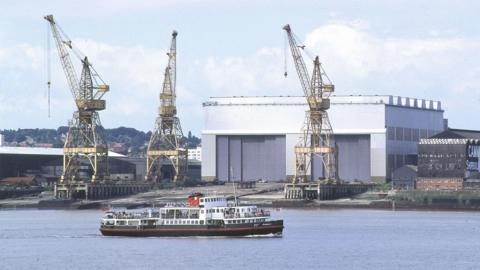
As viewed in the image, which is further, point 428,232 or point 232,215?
point 428,232

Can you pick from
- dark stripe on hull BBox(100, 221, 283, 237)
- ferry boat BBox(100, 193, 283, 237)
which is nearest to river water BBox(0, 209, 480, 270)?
dark stripe on hull BBox(100, 221, 283, 237)

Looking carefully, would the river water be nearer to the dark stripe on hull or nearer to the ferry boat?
the dark stripe on hull

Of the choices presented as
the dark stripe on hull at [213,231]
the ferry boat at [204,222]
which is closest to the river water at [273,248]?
the dark stripe on hull at [213,231]

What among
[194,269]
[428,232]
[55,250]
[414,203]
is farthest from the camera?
[414,203]

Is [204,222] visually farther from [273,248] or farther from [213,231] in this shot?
[273,248]

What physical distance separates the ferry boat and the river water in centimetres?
150

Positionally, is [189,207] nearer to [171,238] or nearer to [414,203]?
[171,238]

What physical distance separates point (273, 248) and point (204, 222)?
12073 millimetres

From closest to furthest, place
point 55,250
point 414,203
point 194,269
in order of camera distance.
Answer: point 194,269
point 55,250
point 414,203

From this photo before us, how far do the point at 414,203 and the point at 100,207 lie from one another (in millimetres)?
41332

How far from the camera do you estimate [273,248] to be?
114625 mm

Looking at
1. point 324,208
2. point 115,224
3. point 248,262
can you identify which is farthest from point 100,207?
point 248,262

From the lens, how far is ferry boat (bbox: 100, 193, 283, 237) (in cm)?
12512

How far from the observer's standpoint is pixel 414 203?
7372 inches
